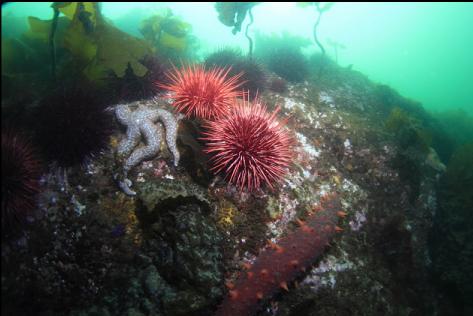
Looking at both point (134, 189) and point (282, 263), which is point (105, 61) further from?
point (282, 263)

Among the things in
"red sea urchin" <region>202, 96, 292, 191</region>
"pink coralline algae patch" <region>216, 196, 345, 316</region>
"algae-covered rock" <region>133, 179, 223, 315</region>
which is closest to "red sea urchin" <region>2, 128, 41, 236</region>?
"algae-covered rock" <region>133, 179, 223, 315</region>

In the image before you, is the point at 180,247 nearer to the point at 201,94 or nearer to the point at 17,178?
the point at 17,178

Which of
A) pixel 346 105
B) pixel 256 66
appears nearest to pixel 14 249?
pixel 256 66

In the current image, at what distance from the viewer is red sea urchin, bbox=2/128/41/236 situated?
281 cm

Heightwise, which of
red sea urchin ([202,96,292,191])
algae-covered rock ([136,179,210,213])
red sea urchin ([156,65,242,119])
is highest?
red sea urchin ([156,65,242,119])

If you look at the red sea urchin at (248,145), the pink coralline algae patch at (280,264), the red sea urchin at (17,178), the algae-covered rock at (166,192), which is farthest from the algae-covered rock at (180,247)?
the red sea urchin at (17,178)

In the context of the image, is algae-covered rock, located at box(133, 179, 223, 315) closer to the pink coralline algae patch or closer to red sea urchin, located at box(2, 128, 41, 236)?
the pink coralline algae patch

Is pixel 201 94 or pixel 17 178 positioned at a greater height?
pixel 201 94

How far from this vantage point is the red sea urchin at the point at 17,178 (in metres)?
2.81

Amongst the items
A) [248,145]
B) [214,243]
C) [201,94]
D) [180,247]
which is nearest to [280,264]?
[214,243]

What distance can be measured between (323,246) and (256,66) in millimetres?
5895

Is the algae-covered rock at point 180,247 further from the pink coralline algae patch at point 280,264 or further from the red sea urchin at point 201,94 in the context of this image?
the red sea urchin at point 201,94

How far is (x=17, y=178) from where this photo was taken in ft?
9.67

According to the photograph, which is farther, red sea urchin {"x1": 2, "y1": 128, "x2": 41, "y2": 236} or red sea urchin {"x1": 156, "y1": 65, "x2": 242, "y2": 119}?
red sea urchin {"x1": 156, "y1": 65, "x2": 242, "y2": 119}
